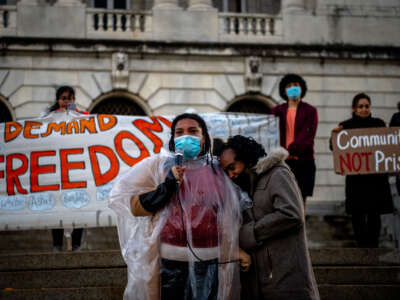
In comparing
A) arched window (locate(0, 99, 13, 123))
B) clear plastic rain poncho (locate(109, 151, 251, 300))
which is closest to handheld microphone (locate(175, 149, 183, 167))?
clear plastic rain poncho (locate(109, 151, 251, 300))

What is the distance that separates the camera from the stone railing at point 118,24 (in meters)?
14.0

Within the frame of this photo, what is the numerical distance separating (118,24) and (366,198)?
9.68m

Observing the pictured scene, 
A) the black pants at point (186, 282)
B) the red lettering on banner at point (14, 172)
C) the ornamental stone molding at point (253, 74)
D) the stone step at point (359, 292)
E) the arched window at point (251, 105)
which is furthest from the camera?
the arched window at point (251, 105)

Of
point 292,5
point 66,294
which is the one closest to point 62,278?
point 66,294

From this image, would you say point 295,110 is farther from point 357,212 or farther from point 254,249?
point 254,249

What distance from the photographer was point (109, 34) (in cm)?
1410

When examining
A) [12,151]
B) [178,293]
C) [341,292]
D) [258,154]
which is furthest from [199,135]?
[12,151]

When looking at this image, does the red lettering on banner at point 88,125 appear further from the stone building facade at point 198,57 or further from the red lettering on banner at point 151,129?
the stone building facade at point 198,57

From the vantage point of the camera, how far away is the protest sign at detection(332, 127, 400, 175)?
6746 millimetres

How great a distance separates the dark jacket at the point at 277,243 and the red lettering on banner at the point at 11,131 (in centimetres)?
487

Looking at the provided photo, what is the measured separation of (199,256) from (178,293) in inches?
10.3

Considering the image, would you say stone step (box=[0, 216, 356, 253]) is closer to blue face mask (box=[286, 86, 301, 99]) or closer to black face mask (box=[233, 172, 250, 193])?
blue face mask (box=[286, 86, 301, 99])

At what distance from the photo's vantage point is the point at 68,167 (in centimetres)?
723

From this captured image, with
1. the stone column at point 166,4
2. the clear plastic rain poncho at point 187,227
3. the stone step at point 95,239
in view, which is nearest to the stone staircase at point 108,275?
the clear plastic rain poncho at point 187,227
